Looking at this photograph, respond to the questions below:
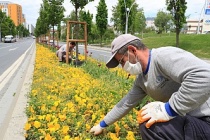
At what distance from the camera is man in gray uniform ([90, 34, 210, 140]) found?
66.9 inches

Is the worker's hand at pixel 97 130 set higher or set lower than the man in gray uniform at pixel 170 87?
lower

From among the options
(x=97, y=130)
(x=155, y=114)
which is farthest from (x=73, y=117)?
(x=155, y=114)

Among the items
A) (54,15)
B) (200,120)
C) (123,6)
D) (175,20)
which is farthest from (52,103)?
(123,6)

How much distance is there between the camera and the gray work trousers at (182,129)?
1849 mm

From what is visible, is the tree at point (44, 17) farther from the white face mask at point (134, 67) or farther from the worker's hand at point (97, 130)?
the white face mask at point (134, 67)

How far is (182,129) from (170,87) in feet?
1.09

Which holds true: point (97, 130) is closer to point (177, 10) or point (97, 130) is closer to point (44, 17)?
point (44, 17)

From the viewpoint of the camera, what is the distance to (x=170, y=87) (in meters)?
2.04

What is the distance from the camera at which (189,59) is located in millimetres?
1729

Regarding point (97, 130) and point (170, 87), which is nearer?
point (170, 87)

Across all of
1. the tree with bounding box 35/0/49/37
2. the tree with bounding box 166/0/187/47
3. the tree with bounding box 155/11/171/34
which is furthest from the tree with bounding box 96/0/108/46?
the tree with bounding box 155/11/171/34

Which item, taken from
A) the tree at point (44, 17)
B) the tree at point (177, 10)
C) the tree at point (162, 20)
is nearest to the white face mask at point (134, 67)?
the tree at point (44, 17)

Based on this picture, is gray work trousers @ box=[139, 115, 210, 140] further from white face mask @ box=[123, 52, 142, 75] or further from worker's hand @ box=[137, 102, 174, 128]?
white face mask @ box=[123, 52, 142, 75]

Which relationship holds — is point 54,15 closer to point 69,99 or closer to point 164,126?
point 69,99
